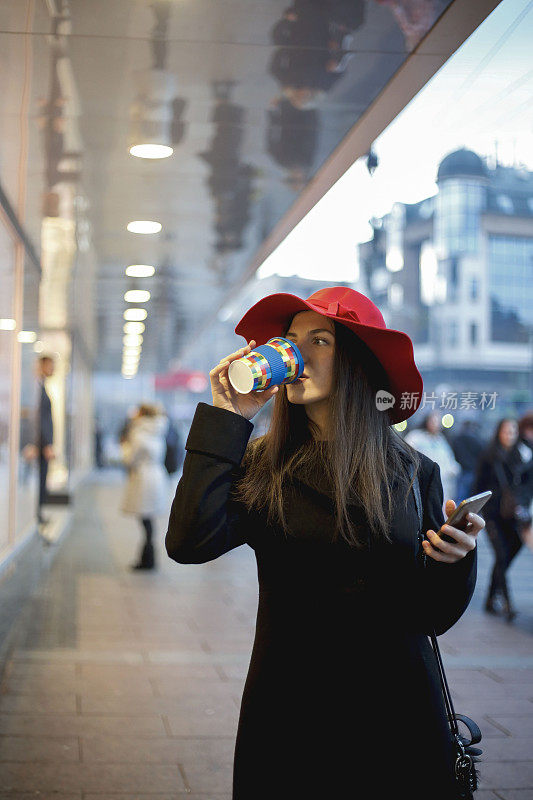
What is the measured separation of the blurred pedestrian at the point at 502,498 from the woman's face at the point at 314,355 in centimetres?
620

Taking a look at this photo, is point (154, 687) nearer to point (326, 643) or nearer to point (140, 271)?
point (326, 643)

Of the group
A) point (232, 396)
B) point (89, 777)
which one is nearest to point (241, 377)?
point (232, 396)

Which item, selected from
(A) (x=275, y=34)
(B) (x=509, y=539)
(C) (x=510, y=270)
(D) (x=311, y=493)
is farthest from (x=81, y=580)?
(D) (x=311, y=493)

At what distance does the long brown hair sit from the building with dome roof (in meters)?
5.74

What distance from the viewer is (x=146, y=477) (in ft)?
36.1

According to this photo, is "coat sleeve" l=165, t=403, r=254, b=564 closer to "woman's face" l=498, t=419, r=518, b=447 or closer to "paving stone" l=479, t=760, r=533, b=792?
"paving stone" l=479, t=760, r=533, b=792

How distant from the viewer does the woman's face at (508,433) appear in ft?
28.0

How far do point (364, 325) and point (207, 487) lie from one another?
51 cm

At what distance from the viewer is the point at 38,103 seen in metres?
5.51

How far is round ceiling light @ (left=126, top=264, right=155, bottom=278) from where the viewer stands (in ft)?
40.0

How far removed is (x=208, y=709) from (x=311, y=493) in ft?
11.6

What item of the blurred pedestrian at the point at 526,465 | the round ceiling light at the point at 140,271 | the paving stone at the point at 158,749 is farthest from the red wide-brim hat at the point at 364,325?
the round ceiling light at the point at 140,271

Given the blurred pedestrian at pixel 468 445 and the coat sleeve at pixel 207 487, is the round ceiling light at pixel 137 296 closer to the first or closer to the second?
the blurred pedestrian at pixel 468 445

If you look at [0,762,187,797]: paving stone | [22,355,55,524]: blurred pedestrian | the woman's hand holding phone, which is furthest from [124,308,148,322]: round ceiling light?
the woman's hand holding phone
